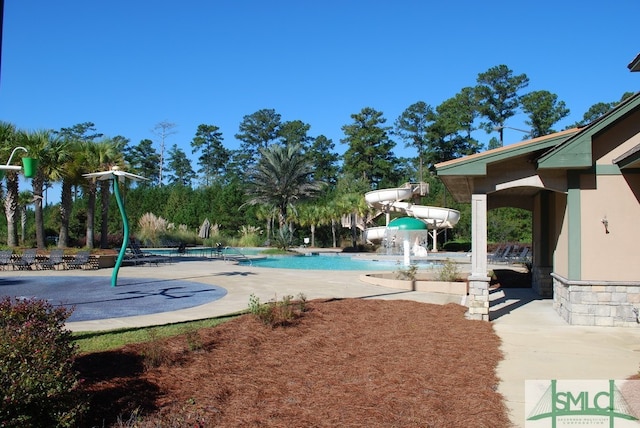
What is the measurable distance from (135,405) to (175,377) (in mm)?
939

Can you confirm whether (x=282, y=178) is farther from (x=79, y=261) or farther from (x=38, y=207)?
(x=79, y=261)

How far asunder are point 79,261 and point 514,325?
658 inches

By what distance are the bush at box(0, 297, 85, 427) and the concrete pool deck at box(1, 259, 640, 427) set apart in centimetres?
400

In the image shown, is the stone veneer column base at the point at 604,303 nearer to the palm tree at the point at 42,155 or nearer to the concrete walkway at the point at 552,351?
the concrete walkway at the point at 552,351

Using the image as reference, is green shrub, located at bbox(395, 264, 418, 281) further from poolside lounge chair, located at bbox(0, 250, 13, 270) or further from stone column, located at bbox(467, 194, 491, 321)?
poolside lounge chair, located at bbox(0, 250, 13, 270)

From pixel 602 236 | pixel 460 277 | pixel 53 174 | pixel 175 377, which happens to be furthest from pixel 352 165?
pixel 175 377

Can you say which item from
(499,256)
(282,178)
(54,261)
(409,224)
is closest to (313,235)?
(282,178)

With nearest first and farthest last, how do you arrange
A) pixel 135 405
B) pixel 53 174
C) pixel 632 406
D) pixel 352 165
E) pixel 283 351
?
pixel 135 405 → pixel 632 406 → pixel 283 351 → pixel 53 174 → pixel 352 165

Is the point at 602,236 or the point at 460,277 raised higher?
the point at 602,236

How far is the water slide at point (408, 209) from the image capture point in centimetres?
3681

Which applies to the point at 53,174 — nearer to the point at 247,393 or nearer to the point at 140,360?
the point at 140,360

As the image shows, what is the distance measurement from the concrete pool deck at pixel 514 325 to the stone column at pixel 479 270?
0.45 m

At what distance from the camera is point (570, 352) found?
7812 mm

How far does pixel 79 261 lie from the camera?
2031 centimetres
